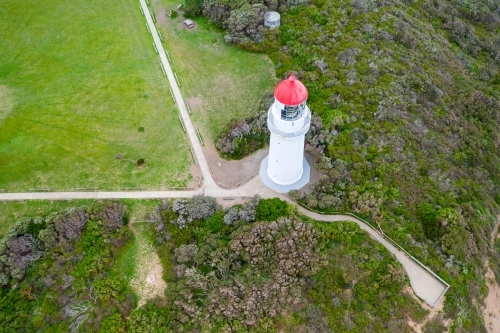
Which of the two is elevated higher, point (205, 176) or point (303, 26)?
point (303, 26)

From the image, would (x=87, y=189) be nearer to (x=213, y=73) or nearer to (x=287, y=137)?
(x=287, y=137)

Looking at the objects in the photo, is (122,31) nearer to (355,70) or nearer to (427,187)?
(355,70)

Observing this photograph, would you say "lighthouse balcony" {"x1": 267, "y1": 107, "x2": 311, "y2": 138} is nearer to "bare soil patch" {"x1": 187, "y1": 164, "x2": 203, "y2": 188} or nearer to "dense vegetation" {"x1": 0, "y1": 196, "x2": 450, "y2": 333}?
"dense vegetation" {"x1": 0, "y1": 196, "x2": 450, "y2": 333}

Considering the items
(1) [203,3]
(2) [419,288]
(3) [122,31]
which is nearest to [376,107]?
(2) [419,288]

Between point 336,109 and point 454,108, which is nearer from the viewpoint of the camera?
point 336,109

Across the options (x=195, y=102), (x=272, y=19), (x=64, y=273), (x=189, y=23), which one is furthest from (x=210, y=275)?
(x=189, y=23)

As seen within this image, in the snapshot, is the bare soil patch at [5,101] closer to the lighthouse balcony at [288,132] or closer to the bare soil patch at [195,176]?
the bare soil patch at [195,176]
